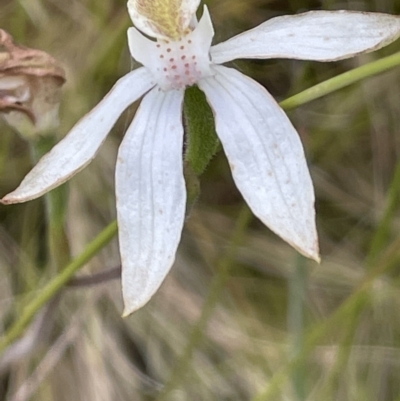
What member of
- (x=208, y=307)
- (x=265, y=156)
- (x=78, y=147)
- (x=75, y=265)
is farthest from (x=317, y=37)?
(x=208, y=307)

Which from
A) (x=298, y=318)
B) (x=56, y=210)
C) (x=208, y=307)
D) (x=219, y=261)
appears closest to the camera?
(x=56, y=210)

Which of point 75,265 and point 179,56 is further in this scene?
point 75,265

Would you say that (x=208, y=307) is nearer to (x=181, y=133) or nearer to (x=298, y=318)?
(x=298, y=318)

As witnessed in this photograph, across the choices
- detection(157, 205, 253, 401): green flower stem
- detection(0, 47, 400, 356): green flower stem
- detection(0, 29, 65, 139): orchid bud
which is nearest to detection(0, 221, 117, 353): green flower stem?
detection(0, 47, 400, 356): green flower stem

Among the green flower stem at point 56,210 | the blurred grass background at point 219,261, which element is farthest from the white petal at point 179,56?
the blurred grass background at point 219,261

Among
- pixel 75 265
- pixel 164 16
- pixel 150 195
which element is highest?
pixel 164 16

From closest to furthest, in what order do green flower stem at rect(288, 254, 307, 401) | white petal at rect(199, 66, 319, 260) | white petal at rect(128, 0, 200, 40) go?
white petal at rect(199, 66, 319, 260)
white petal at rect(128, 0, 200, 40)
green flower stem at rect(288, 254, 307, 401)

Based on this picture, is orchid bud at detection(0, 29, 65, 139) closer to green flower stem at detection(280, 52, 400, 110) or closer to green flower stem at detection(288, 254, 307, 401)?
green flower stem at detection(280, 52, 400, 110)
